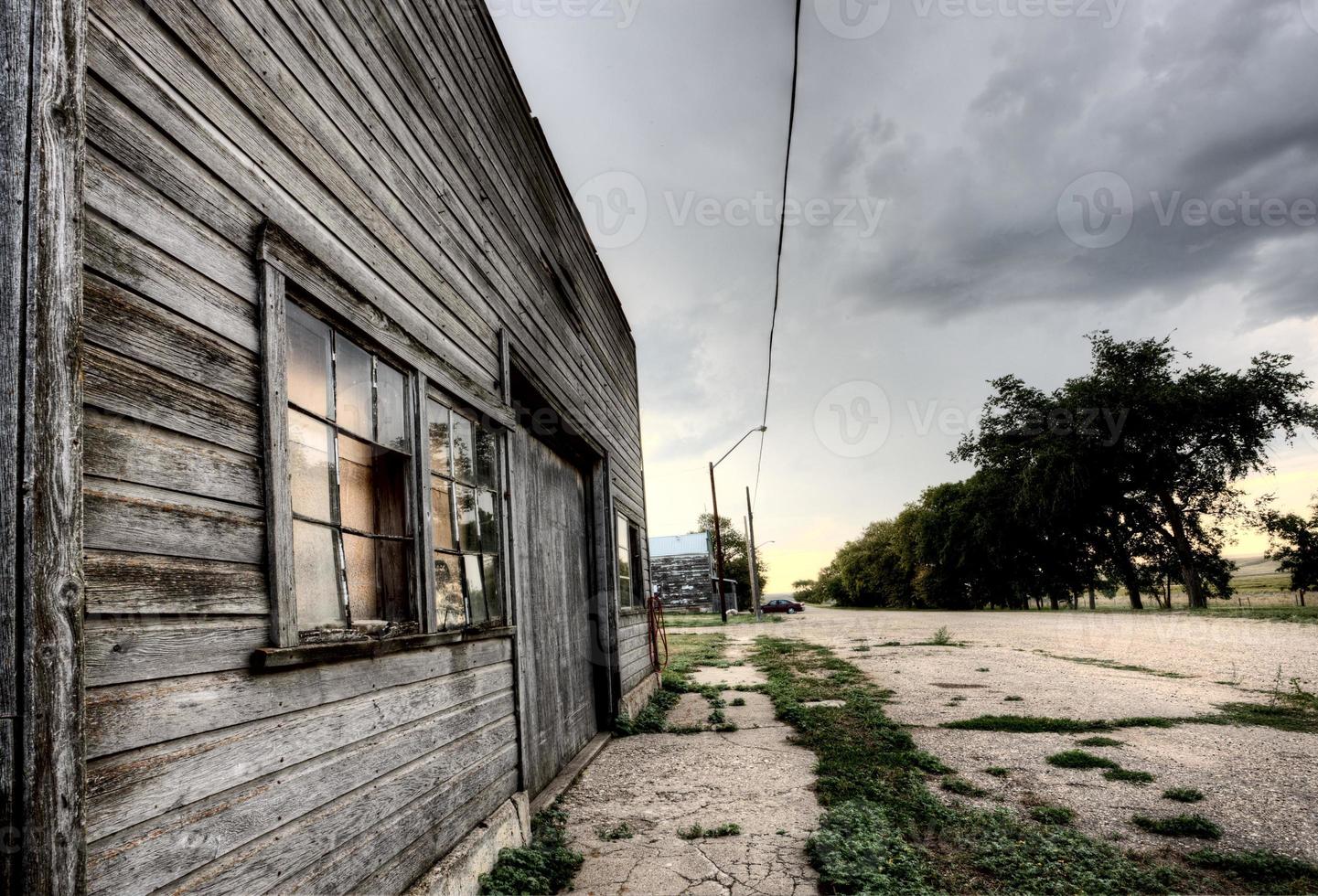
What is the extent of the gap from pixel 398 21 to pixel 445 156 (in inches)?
24.2

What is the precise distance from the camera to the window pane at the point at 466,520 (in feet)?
A: 11.5

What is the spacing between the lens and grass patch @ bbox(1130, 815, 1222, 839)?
3490 mm

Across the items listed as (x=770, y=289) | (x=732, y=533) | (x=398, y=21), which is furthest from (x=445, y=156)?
(x=732, y=533)

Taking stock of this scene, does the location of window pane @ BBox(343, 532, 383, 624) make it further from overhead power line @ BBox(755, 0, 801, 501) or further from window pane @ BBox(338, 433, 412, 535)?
overhead power line @ BBox(755, 0, 801, 501)

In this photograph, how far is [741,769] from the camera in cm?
517

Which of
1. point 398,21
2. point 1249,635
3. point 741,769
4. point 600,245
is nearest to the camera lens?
point 398,21

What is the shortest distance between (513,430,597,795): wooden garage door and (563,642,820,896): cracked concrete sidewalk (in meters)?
0.35

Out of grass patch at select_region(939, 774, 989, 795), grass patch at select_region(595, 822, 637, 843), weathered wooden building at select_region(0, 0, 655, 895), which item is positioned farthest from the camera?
grass patch at select_region(939, 774, 989, 795)

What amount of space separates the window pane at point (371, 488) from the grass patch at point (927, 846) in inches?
96.5

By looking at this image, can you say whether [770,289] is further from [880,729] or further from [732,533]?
[732,533]

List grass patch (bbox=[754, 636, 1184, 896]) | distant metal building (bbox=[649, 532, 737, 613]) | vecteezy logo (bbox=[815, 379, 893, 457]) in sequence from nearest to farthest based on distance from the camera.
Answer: grass patch (bbox=[754, 636, 1184, 896]) < vecteezy logo (bbox=[815, 379, 893, 457]) < distant metal building (bbox=[649, 532, 737, 613])

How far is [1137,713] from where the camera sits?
20.9 feet

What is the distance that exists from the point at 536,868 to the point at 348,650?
1732mm
